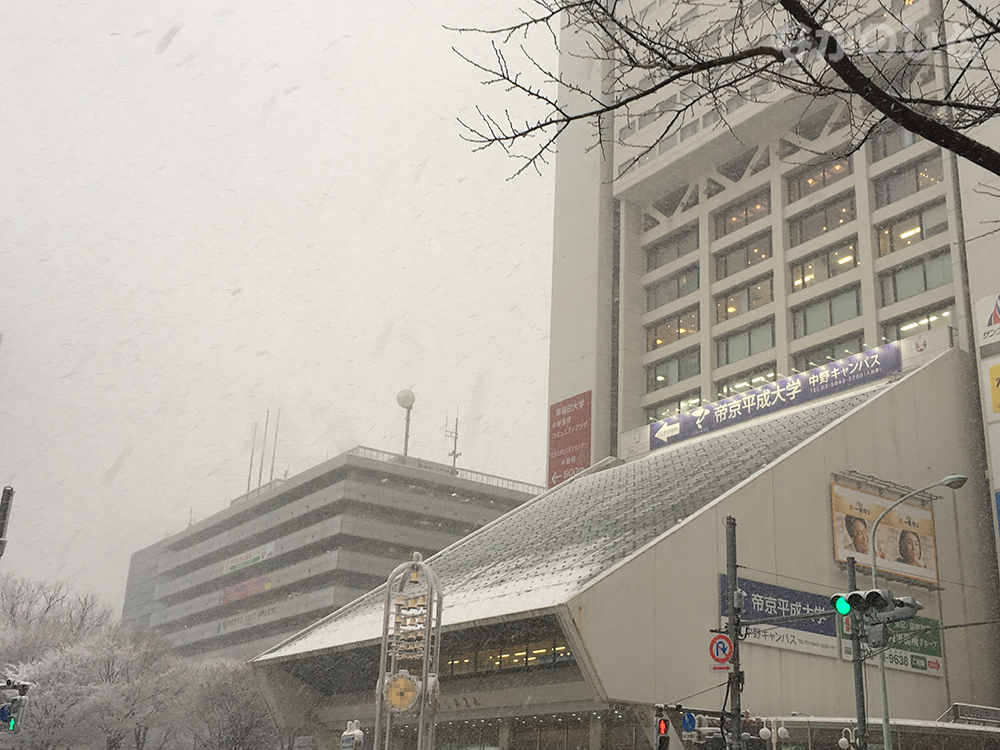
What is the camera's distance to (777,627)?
31.9 metres

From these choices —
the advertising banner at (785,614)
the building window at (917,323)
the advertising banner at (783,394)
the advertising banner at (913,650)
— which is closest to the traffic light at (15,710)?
the advertising banner at (785,614)

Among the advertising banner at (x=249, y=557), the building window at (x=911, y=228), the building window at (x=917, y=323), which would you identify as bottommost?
the advertising banner at (x=249, y=557)

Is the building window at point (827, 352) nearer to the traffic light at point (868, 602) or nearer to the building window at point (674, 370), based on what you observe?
the building window at point (674, 370)

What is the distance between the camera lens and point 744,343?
63719 millimetres

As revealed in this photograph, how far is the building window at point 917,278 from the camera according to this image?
172 feet

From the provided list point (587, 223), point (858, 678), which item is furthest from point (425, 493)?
point (858, 678)

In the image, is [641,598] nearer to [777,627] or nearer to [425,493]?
[777,627]

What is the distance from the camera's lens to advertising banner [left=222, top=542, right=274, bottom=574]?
106088 mm

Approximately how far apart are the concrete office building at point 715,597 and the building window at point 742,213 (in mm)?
21112

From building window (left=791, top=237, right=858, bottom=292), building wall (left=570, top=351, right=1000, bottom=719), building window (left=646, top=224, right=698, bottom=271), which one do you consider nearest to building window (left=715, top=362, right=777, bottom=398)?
building window (left=791, top=237, right=858, bottom=292)

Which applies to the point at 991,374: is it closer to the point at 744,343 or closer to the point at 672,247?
the point at 744,343

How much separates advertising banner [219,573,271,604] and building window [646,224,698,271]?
177ft

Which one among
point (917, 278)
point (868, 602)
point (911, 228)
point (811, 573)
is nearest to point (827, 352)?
point (917, 278)

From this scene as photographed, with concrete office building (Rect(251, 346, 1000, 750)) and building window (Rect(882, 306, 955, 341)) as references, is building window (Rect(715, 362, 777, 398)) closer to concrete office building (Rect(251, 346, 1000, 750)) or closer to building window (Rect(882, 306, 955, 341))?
building window (Rect(882, 306, 955, 341))
